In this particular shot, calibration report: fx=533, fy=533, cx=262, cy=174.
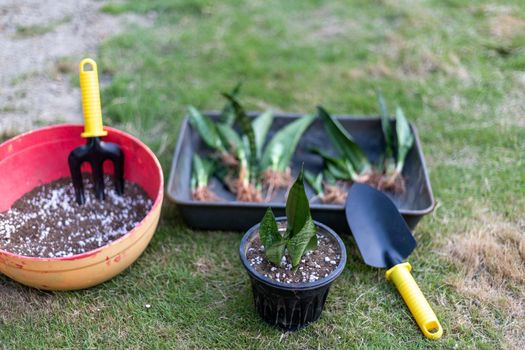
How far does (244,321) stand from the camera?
149cm

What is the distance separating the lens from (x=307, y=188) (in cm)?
195

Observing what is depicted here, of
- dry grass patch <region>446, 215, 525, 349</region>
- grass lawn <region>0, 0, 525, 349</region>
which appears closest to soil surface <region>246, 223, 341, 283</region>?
grass lawn <region>0, 0, 525, 349</region>

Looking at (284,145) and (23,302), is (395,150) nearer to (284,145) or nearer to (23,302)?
(284,145)

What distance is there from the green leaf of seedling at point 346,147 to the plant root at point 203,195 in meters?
0.49

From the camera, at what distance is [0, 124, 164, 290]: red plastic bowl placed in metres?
1.40

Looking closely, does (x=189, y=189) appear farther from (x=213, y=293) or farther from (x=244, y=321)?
(x=244, y=321)

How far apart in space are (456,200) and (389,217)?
40 centimetres

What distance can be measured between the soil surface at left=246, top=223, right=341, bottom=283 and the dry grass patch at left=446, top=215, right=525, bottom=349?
0.43 meters

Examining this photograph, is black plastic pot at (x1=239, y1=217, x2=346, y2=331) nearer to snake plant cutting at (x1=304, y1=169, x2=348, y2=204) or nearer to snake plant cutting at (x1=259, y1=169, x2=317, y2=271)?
snake plant cutting at (x1=259, y1=169, x2=317, y2=271)

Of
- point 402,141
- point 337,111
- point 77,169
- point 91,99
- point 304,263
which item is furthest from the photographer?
point 337,111

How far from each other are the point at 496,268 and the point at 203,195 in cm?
97

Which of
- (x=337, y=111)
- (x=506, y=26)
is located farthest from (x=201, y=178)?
(x=506, y=26)

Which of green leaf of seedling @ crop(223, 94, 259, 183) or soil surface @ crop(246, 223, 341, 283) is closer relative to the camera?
soil surface @ crop(246, 223, 341, 283)

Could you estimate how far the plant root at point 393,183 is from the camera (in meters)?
1.91
